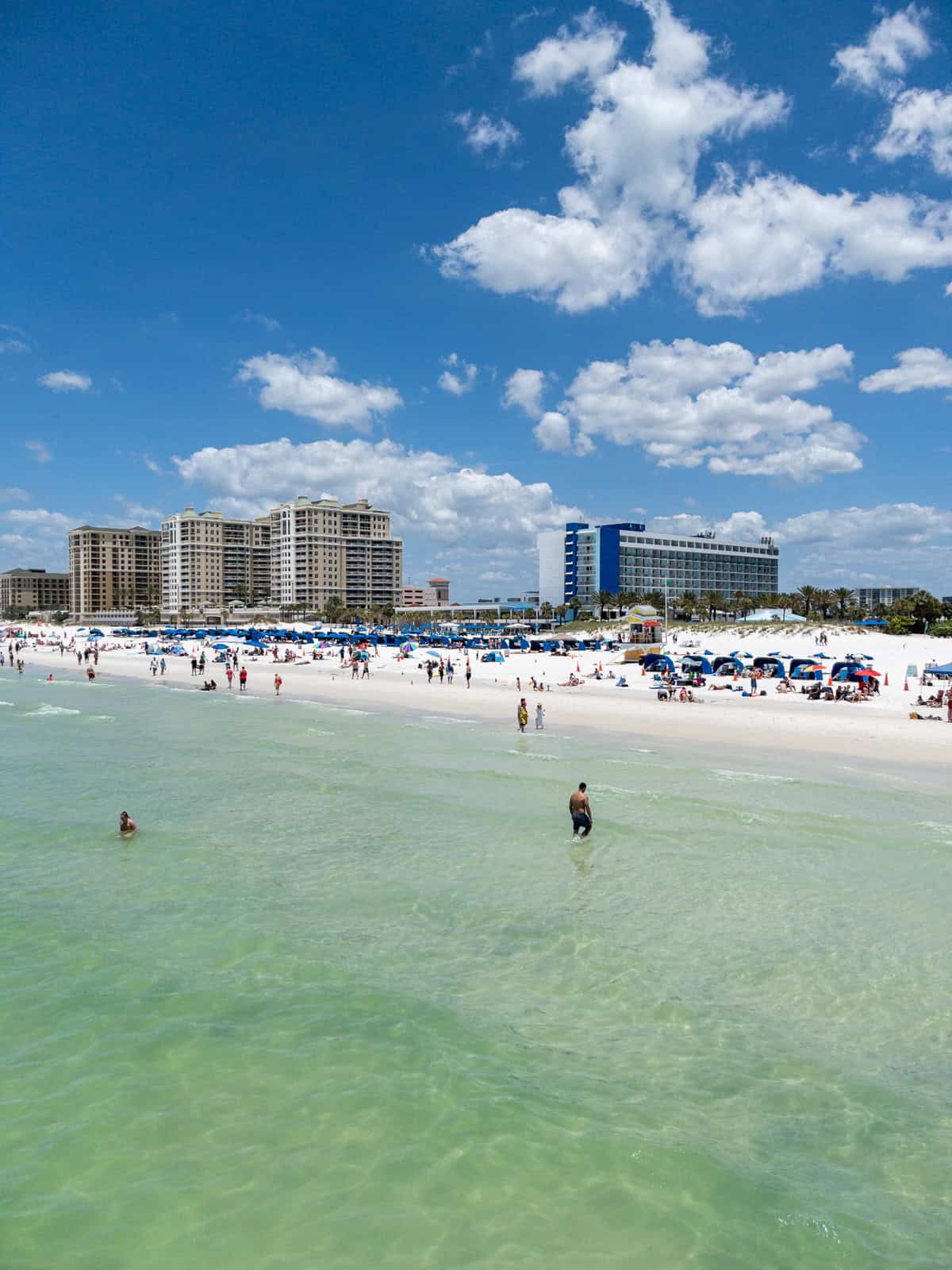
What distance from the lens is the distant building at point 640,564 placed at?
172 metres

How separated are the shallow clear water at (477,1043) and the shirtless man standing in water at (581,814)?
1.68 feet

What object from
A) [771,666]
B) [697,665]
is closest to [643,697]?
[697,665]

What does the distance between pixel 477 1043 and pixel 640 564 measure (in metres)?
171

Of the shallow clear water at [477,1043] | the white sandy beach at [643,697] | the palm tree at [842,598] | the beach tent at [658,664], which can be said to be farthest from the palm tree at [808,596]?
the shallow clear water at [477,1043]

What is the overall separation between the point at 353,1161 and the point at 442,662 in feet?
165

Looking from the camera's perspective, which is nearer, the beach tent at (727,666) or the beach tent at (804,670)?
the beach tent at (804,670)

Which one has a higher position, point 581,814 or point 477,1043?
point 581,814

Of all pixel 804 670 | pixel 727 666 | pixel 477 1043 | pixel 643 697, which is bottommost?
pixel 477 1043

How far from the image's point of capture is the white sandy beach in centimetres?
2950

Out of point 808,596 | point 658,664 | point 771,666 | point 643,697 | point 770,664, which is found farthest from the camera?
point 808,596

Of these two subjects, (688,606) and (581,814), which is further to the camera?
(688,606)

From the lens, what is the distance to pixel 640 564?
17375 cm

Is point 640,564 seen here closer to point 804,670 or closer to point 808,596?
point 808,596

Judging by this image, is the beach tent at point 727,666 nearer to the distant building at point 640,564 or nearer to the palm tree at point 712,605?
the palm tree at point 712,605
